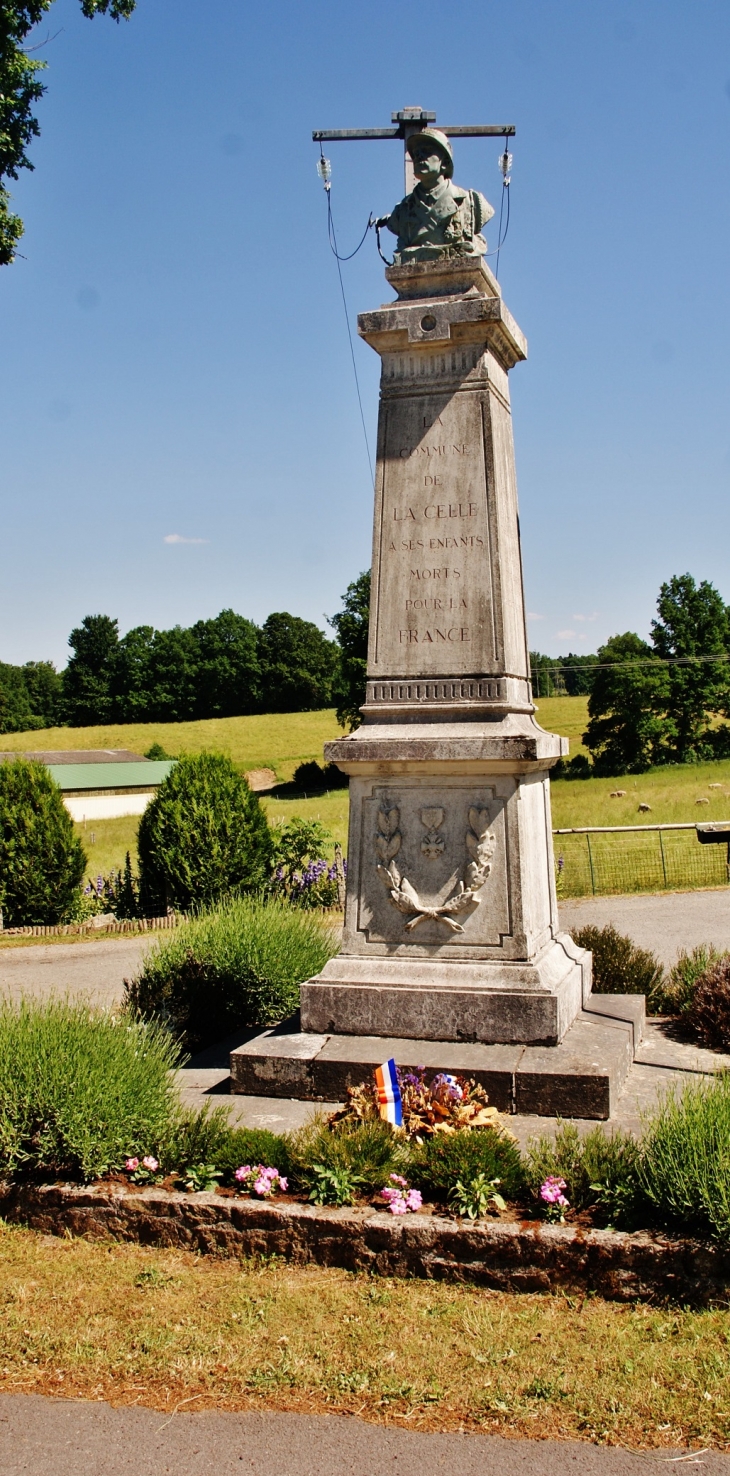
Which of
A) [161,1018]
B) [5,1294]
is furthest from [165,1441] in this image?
[161,1018]

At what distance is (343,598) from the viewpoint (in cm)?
5100

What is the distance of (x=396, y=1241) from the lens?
4629mm

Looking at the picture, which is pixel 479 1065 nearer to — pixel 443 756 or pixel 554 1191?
pixel 554 1191

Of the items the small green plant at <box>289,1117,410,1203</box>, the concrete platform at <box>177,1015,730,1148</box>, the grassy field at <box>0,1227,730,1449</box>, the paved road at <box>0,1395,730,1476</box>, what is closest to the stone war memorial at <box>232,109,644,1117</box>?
the concrete platform at <box>177,1015,730,1148</box>

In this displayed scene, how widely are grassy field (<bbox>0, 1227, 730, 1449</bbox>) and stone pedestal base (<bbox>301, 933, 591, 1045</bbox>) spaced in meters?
1.85

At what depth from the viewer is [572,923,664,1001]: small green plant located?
330 inches

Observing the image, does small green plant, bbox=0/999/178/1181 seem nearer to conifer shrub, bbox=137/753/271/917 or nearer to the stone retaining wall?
the stone retaining wall

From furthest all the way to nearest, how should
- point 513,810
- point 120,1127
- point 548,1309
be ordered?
point 513,810, point 120,1127, point 548,1309

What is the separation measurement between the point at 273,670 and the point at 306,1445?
77.6 meters

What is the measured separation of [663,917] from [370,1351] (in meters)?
11.6

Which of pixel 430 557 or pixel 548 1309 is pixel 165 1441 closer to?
pixel 548 1309

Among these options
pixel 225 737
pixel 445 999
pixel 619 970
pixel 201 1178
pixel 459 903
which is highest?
pixel 225 737

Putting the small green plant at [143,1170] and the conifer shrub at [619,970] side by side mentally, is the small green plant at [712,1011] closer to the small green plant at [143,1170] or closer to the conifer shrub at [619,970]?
the conifer shrub at [619,970]

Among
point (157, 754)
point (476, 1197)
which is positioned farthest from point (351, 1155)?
point (157, 754)
